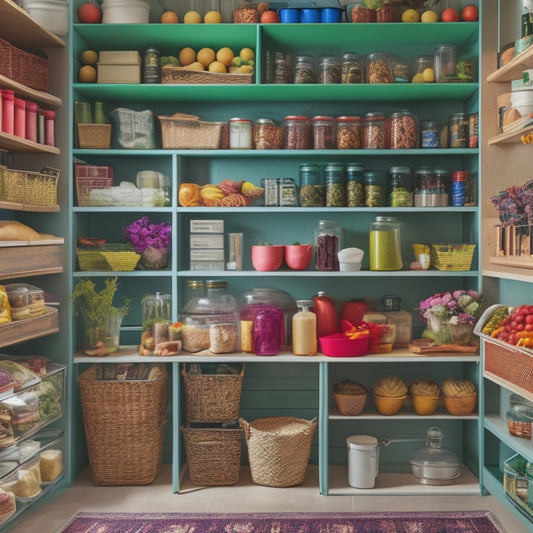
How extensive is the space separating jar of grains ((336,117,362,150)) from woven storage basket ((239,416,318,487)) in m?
1.55

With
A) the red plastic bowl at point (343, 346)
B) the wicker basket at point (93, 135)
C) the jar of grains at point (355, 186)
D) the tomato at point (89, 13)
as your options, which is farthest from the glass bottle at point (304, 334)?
the tomato at point (89, 13)

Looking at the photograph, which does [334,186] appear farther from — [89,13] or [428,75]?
[89,13]

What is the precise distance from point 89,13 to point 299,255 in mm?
1776

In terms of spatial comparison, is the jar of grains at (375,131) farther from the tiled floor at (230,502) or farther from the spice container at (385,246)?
the tiled floor at (230,502)

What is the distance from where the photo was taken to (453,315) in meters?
3.85

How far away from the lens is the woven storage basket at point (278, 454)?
382 cm

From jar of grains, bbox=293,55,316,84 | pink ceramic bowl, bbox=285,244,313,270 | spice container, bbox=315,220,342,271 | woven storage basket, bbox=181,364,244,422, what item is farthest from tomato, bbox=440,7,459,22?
woven storage basket, bbox=181,364,244,422

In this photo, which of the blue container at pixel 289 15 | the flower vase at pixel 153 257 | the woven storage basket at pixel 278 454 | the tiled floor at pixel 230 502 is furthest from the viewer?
the flower vase at pixel 153 257

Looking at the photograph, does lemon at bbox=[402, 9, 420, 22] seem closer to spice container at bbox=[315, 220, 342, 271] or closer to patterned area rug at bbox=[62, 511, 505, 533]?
spice container at bbox=[315, 220, 342, 271]

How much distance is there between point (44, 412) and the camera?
3.64 meters

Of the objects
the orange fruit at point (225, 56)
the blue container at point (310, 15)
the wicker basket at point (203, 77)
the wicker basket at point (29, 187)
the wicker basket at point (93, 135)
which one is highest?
the blue container at point (310, 15)

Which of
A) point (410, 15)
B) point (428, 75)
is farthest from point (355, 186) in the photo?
point (410, 15)

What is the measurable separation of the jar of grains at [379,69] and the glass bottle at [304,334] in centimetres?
136

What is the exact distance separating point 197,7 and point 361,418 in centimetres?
257
